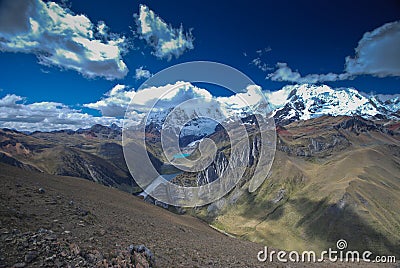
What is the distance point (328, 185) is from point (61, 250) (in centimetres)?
20663

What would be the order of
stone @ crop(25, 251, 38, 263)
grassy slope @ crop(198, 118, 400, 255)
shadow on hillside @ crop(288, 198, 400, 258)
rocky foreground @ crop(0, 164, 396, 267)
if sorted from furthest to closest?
grassy slope @ crop(198, 118, 400, 255) → shadow on hillside @ crop(288, 198, 400, 258) → rocky foreground @ crop(0, 164, 396, 267) → stone @ crop(25, 251, 38, 263)

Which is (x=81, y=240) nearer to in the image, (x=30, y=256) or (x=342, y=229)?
(x=30, y=256)

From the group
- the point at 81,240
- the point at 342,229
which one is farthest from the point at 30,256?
the point at 342,229

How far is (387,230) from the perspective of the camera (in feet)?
447

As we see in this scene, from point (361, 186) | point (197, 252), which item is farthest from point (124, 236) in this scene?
point (361, 186)

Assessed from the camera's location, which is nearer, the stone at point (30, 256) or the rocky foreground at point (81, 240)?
the stone at point (30, 256)

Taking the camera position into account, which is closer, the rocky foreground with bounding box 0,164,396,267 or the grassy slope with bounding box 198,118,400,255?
the rocky foreground with bounding box 0,164,396,267

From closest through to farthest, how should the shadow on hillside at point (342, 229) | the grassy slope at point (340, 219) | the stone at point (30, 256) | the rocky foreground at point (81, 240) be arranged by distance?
the stone at point (30, 256) < the rocky foreground at point (81, 240) < the shadow on hillside at point (342, 229) < the grassy slope at point (340, 219)

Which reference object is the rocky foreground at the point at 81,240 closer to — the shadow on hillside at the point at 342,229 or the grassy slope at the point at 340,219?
the shadow on hillside at the point at 342,229

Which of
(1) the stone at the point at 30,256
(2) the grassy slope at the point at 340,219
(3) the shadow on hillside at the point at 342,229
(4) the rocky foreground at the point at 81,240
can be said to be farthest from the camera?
(2) the grassy slope at the point at 340,219

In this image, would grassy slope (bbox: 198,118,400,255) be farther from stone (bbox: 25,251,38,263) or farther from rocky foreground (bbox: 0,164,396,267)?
stone (bbox: 25,251,38,263)

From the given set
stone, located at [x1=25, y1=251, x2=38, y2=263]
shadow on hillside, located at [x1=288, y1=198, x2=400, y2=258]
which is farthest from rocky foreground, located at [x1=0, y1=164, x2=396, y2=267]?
shadow on hillside, located at [x1=288, y1=198, x2=400, y2=258]

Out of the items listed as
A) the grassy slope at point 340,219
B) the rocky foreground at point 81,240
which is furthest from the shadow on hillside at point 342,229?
the rocky foreground at point 81,240

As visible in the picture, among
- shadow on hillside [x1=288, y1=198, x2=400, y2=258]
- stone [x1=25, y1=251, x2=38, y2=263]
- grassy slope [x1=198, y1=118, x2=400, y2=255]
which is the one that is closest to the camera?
stone [x1=25, y1=251, x2=38, y2=263]
